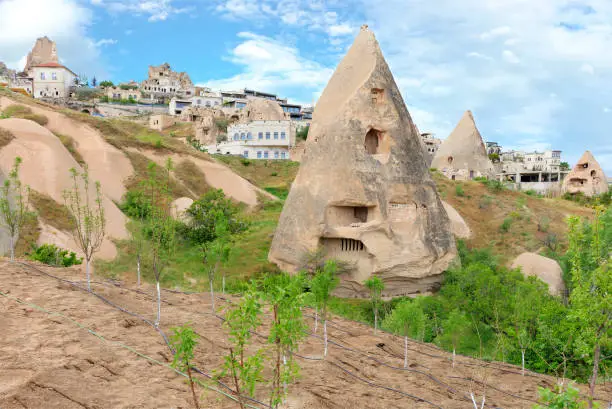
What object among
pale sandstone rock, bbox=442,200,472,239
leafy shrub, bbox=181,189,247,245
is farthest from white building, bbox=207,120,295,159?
leafy shrub, bbox=181,189,247,245

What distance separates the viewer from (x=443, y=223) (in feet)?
57.7

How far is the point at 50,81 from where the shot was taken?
226 ft

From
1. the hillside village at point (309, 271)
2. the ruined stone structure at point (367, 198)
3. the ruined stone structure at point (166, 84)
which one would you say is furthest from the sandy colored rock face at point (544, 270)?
the ruined stone structure at point (166, 84)

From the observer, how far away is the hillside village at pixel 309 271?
5730 millimetres

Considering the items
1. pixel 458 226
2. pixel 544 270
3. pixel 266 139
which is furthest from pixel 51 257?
pixel 266 139

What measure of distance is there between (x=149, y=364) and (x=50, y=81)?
243 feet

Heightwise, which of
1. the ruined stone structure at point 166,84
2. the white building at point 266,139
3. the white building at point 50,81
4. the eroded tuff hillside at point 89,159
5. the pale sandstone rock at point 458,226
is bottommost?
the pale sandstone rock at point 458,226

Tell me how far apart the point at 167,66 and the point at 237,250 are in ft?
258

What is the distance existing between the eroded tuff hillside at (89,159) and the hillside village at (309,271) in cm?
11

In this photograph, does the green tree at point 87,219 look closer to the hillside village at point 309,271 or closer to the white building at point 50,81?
the hillside village at point 309,271

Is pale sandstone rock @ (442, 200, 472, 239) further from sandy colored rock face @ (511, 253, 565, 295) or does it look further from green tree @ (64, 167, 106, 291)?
green tree @ (64, 167, 106, 291)

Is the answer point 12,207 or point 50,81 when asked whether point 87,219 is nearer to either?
point 12,207

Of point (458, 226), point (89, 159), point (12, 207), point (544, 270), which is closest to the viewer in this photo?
point (12, 207)

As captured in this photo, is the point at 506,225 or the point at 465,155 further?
the point at 465,155
